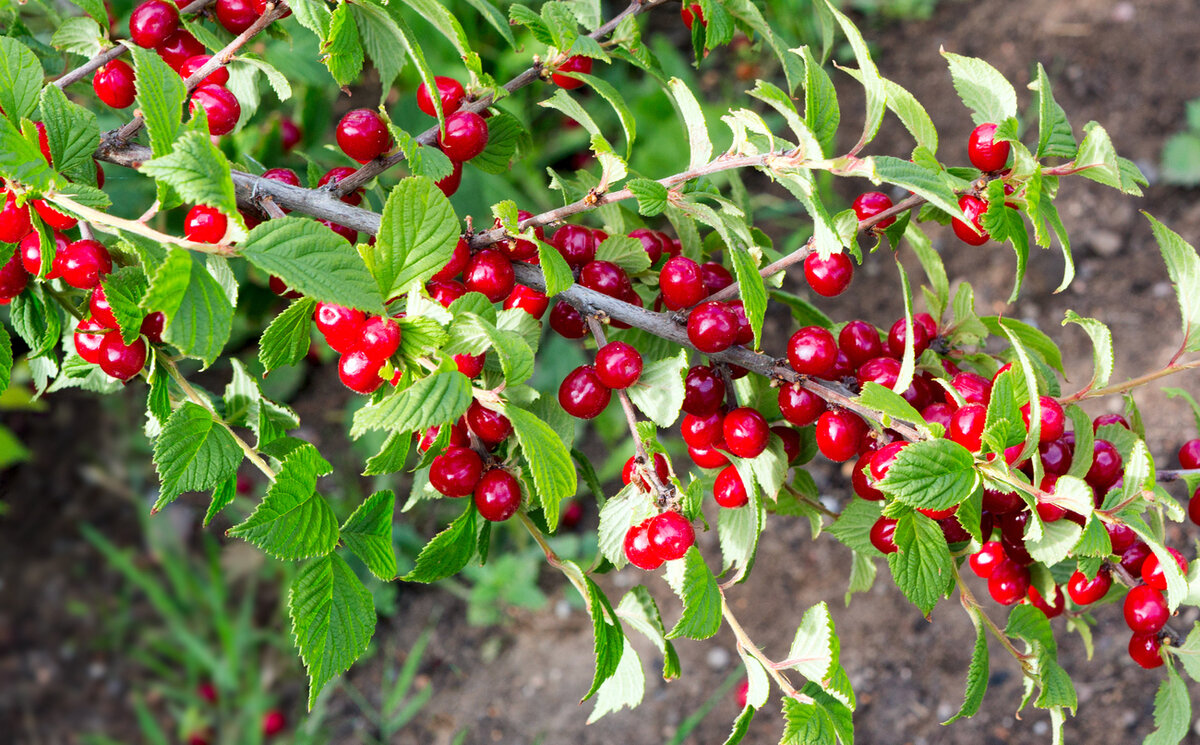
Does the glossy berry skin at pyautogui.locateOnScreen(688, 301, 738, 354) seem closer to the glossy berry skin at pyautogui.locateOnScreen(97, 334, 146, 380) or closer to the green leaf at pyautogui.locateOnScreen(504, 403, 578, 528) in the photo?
the green leaf at pyautogui.locateOnScreen(504, 403, 578, 528)

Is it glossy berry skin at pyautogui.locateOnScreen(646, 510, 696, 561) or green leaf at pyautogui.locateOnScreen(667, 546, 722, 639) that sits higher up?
glossy berry skin at pyautogui.locateOnScreen(646, 510, 696, 561)

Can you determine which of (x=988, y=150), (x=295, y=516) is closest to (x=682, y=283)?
(x=988, y=150)

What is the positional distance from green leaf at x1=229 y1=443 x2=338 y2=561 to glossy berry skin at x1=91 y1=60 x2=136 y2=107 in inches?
17.2

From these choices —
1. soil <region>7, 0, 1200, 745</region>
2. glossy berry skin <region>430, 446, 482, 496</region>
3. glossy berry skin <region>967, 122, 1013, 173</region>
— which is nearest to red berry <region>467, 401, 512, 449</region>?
glossy berry skin <region>430, 446, 482, 496</region>

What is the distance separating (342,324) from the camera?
0.70 meters

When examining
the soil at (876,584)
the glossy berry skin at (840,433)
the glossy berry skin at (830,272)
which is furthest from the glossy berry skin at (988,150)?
the soil at (876,584)

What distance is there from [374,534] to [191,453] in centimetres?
17

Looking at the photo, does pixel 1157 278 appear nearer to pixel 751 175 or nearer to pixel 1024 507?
pixel 751 175

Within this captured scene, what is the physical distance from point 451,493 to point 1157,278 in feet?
6.73

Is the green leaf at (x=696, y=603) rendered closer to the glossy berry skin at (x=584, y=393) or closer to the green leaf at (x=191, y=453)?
the glossy berry skin at (x=584, y=393)

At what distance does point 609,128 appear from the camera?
98.1 inches

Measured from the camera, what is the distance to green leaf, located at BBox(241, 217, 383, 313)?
0.59m

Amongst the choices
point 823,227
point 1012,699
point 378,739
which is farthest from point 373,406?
point 378,739

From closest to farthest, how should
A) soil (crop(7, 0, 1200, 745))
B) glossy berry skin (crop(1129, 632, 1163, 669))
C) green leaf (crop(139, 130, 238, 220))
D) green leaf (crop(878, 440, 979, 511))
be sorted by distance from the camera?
green leaf (crop(139, 130, 238, 220))
green leaf (crop(878, 440, 979, 511))
glossy berry skin (crop(1129, 632, 1163, 669))
soil (crop(7, 0, 1200, 745))
